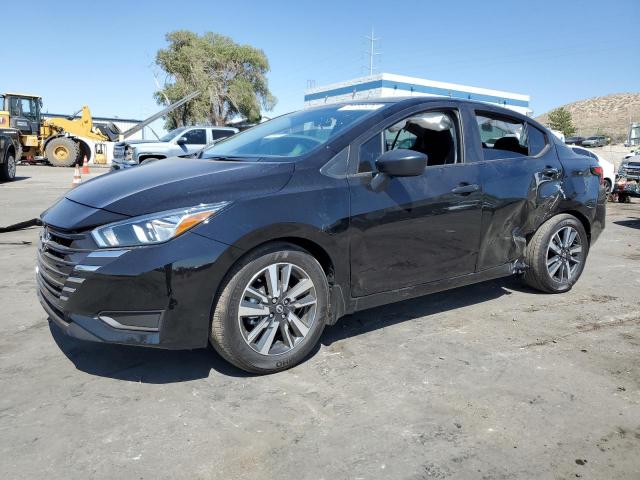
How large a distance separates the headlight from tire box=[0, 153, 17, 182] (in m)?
15.1

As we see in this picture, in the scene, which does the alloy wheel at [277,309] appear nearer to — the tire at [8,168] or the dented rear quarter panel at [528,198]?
the dented rear quarter panel at [528,198]

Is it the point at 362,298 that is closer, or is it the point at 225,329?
the point at 225,329

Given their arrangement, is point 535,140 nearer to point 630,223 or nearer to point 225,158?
point 225,158

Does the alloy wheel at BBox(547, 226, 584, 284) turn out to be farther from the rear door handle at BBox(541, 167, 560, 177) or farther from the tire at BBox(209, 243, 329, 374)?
the tire at BBox(209, 243, 329, 374)

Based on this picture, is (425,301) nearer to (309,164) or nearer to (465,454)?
(309,164)

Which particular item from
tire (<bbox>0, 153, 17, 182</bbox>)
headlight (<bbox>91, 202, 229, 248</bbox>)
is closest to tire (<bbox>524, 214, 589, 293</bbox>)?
headlight (<bbox>91, 202, 229, 248</bbox>)

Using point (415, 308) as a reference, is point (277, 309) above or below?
above

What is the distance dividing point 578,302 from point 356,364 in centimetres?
246

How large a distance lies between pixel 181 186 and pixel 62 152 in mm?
24632

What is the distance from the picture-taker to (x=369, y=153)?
3443 mm

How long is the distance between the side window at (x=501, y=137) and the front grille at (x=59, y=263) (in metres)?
2.97

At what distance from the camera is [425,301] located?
452 centimetres

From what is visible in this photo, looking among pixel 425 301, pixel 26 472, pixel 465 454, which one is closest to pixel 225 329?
pixel 26 472

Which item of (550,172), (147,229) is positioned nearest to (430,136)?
(550,172)
